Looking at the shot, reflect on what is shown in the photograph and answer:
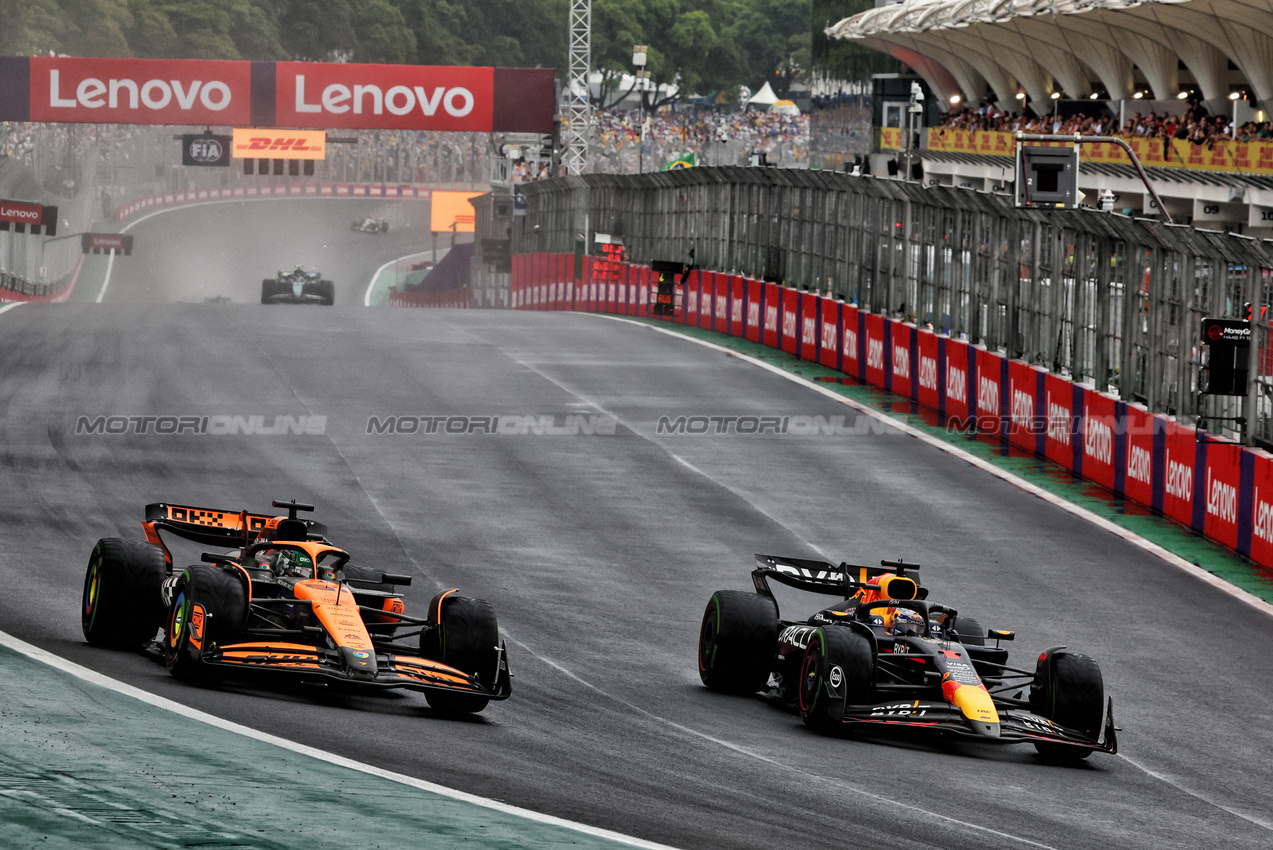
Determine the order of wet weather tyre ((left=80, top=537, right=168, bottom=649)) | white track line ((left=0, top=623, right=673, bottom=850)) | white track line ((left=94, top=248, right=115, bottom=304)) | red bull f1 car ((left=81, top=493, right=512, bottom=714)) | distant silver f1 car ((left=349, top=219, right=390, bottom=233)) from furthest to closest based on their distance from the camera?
distant silver f1 car ((left=349, top=219, right=390, bottom=233)) → white track line ((left=94, top=248, right=115, bottom=304)) → wet weather tyre ((left=80, top=537, right=168, bottom=649)) → red bull f1 car ((left=81, top=493, right=512, bottom=714)) → white track line ((left=0, top=623, right=673, bottom=850))

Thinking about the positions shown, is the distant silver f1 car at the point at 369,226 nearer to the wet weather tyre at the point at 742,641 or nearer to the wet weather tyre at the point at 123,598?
the wet weather tyre at the point at 123,598

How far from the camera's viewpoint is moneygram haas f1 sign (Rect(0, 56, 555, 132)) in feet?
182

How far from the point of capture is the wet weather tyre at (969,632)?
11117 mm

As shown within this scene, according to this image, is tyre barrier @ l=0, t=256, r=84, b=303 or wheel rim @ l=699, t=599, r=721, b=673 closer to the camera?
wheel rim @ l=699, t=599, r=721, b=673

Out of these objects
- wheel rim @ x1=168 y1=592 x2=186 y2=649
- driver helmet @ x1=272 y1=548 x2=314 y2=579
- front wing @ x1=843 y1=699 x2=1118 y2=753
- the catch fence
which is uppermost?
the catch fence

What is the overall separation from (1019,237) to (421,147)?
3372 inches

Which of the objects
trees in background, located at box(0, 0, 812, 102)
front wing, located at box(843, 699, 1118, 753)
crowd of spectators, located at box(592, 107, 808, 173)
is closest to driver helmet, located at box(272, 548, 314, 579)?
front wing, located at box(843, 699, 1118, 753)

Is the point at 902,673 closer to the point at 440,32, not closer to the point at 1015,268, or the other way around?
the point at 1015,268

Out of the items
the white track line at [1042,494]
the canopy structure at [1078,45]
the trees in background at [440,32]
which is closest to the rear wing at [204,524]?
the white track line at [1042,494]

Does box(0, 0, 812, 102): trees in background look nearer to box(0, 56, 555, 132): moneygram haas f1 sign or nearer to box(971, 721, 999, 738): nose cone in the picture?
box(0, 56, 555, 132): moneygram haas f1 sign

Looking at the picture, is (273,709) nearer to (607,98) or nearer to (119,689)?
(119,689)

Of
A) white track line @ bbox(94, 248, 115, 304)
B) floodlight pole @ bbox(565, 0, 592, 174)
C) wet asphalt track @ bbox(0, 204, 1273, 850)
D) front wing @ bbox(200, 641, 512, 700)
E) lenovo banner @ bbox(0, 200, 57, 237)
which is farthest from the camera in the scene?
white track line @ bbox(94, 248, 115, 304)

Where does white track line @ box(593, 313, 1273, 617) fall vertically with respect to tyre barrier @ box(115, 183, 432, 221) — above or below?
below

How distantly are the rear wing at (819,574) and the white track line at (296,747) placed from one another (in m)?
4.01
